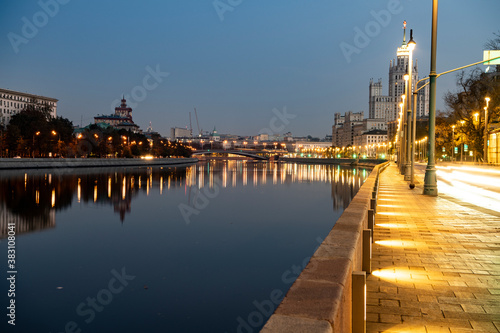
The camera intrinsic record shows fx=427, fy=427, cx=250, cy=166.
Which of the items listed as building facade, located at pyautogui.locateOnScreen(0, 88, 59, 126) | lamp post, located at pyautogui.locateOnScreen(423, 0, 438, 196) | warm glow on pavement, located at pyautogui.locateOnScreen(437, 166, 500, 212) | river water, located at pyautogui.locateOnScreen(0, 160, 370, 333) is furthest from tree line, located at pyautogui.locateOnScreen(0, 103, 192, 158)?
lamp post, located at pyautogui.locateOnScreen(423, 0, 438, 196)

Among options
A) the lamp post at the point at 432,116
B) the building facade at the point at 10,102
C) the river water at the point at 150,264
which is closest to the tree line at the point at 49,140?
the building facade at the point at 10,102

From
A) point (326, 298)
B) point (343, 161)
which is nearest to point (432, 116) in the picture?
point (326, 298)

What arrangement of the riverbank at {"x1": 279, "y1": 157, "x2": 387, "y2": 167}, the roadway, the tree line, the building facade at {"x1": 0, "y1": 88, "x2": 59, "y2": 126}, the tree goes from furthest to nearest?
the building facade at {"x1": 0, "y1": 88, "x2": 59, "y2": 126} < the riverbank at {"x1": 279, "y1": 157, "x2": 387, "y2": 167} < the tree line < the tree < the roadway

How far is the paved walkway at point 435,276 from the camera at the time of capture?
4.96 m

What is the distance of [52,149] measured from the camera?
79.9 meters

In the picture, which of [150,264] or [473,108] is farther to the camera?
[473,108]

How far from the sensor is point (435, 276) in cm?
669

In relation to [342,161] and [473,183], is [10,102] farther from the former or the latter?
[473,183]

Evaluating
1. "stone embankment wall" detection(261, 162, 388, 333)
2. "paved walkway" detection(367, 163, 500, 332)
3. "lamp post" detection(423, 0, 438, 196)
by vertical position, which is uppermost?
"lamp post" detection(423, 0, 438, 196)

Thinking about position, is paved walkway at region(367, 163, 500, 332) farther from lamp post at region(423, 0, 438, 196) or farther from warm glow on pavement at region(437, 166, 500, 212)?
warm glow on pavement at region(437, 166, 500, 212)

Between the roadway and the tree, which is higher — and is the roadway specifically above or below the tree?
below

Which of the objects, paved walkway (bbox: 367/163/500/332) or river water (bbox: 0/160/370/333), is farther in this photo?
river water (bbox: 0/160/370/333)

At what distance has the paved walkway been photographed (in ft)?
16.3

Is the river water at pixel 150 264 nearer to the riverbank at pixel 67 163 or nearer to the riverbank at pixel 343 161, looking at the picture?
the riverbank at pixel 67 163
